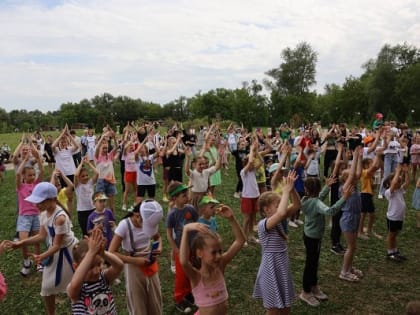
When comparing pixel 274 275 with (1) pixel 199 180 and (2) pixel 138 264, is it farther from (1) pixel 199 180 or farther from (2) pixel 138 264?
(1) pixel 199 180

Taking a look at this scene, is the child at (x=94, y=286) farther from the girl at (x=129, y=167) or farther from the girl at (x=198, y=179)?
the girl at (x=129, y=167)

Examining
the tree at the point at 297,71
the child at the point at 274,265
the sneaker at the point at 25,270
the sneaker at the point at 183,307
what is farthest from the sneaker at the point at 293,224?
the tree at the point at 297,71

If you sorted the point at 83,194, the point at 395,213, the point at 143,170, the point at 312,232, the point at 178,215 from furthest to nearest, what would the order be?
the point at 143,170 → the point at 83,194 → the point at 395,213 → the point at 312,232 → the point at 178,215

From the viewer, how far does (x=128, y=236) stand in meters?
3.99

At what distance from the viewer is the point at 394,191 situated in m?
6.66

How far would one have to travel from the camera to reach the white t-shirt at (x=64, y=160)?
936 cm

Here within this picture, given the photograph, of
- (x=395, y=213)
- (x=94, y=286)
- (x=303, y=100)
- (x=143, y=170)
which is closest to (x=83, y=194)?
(x=143, y=170)

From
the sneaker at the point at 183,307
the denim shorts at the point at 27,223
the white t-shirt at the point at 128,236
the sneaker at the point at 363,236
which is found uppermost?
the white t-shirt at the point at 128,236

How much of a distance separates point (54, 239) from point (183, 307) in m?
1.97

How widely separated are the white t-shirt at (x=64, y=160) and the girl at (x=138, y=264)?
19.8 ft

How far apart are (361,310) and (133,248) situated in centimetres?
325

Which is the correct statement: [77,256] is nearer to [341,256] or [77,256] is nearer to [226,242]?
[226,242]

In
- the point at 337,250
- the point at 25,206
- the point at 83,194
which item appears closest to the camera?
the point at 25,206

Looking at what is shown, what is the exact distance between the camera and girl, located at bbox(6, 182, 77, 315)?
4.11 meters
